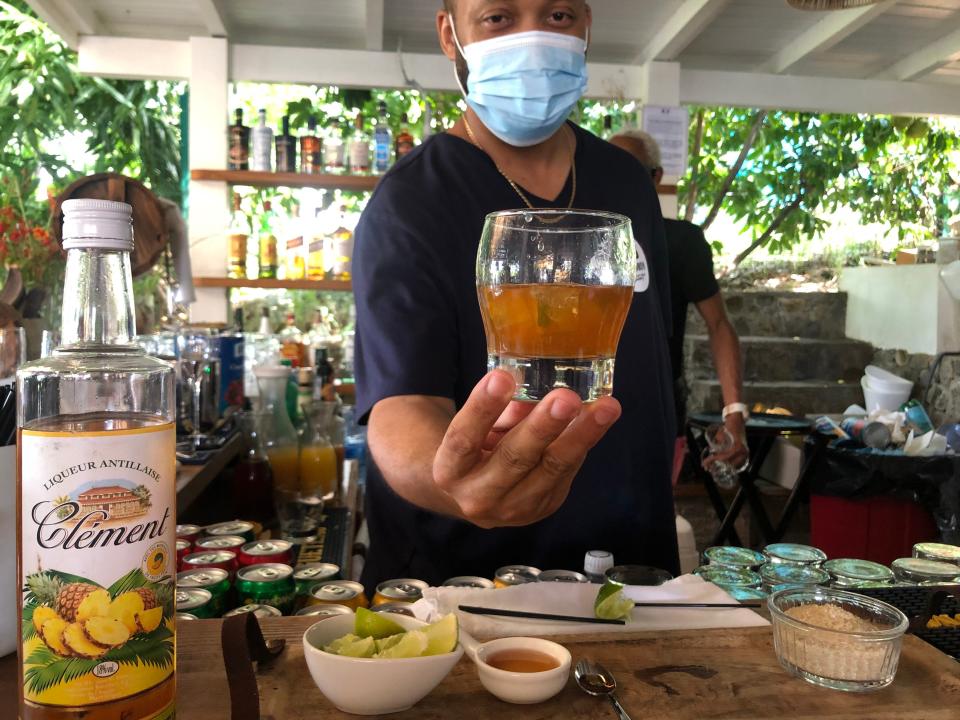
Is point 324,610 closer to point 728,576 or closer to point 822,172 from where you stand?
point 728,576

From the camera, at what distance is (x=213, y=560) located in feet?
3.71

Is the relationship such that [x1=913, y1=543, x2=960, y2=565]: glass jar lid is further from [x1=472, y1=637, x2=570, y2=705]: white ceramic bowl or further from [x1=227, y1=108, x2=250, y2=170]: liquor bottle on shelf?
[x1=227, y1=108, x2=250, y2=170]: liquor bottle on shelf

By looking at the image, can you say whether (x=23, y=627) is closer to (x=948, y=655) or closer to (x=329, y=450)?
(x=948, y=655)

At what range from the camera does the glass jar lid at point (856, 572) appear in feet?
3.60

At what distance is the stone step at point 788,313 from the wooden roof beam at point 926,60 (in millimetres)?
1513

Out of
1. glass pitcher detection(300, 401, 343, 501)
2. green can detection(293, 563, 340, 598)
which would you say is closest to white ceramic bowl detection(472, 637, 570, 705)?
green can detection(293, 563, 340, 598)

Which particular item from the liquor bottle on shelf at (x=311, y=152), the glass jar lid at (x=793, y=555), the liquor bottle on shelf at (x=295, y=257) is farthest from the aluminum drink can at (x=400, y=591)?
the liquor bottle on shelf at (x=311, y=152)

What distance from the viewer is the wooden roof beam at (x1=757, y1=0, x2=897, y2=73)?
12.2 feet

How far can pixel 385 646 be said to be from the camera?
0.67 m

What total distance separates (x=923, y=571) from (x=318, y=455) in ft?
→ 4.82

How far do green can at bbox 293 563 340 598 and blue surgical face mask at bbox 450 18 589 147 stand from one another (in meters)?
0.73

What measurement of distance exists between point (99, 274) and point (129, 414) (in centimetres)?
11

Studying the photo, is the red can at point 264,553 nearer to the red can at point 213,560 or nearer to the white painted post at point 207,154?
the red can at point 213,560

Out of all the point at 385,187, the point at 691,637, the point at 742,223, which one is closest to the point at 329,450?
the point at 385,187
